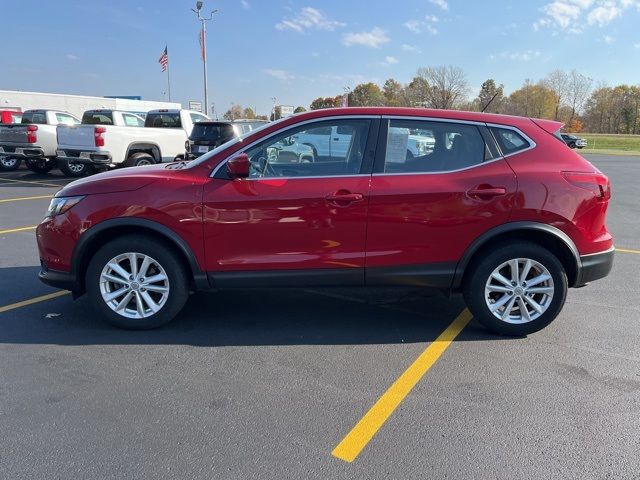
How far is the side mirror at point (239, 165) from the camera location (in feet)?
12.2

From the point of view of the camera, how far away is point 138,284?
3.99 m

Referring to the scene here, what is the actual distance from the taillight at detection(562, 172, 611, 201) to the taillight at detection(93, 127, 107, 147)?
11.5m

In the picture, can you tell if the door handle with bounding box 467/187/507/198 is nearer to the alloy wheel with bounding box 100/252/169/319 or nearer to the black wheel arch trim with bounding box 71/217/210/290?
the black wheel arch trim with bounding box 71/217/210/290

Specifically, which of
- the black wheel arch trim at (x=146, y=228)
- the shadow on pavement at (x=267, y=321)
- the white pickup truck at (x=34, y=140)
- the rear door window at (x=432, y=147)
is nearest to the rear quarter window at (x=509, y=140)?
the rear door window at (x=432, y=147)

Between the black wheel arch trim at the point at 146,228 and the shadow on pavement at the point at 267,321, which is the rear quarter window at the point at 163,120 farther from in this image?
the black wheel arch trim at the point at 146,228

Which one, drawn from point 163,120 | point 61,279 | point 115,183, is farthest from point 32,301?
point 163,120

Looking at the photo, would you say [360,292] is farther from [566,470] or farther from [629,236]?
[629,236]

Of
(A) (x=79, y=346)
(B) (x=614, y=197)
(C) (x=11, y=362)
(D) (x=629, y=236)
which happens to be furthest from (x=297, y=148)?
(B) (x=614, y=197)

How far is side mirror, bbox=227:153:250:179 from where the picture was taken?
3709 millimetres

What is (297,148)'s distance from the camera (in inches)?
155

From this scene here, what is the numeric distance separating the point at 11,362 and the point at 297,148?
2572 millimetres

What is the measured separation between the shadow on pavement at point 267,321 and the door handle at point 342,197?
844 millimetres

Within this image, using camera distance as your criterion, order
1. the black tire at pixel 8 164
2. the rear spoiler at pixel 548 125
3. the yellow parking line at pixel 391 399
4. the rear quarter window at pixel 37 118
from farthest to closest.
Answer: the black tire at pixel 8 164, the rear quarter window at pixel 37 118, the rear spoiler at pixel 548 125, the yellow parking line at pixel 391 399

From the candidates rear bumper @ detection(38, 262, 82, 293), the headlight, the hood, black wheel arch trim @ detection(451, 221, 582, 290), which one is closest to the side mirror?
the hood
